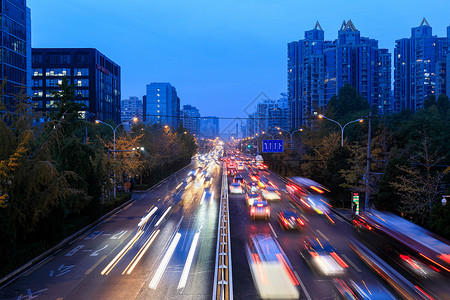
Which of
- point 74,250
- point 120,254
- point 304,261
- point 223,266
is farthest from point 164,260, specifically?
point 304,261

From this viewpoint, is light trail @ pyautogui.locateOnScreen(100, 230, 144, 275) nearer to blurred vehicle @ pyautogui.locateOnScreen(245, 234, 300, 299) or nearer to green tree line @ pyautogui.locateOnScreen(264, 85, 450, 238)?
blurred vehicle @ pyautogui.locateOnScreen(245, 234, 300, 299)

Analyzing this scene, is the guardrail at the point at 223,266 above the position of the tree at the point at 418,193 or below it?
below

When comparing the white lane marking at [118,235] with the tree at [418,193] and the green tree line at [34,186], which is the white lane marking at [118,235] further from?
the tree at [418,193]

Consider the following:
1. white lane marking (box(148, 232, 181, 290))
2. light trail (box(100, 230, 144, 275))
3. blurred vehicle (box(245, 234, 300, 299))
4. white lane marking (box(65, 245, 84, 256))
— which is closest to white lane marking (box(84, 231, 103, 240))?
white lane marking (box(65, 245, 84, 256))

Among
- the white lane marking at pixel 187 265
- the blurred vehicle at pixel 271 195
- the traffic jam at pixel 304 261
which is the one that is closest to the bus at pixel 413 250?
the traffic jam at pixel 304 261

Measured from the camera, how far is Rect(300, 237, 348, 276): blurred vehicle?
54.2 feet

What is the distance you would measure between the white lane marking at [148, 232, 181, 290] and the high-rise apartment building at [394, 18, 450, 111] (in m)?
151

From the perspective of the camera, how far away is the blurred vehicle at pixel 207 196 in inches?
1553

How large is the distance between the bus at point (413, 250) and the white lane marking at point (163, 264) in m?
11.3

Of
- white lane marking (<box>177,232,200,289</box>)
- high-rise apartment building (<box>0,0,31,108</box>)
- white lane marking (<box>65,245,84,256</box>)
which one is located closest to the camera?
white lane marking (<box>177,232,200,289</box>)

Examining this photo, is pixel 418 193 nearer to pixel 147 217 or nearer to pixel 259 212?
pixel 259 212

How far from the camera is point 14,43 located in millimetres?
63406

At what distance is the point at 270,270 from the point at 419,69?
172615mm

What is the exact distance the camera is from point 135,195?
45.2 meters
